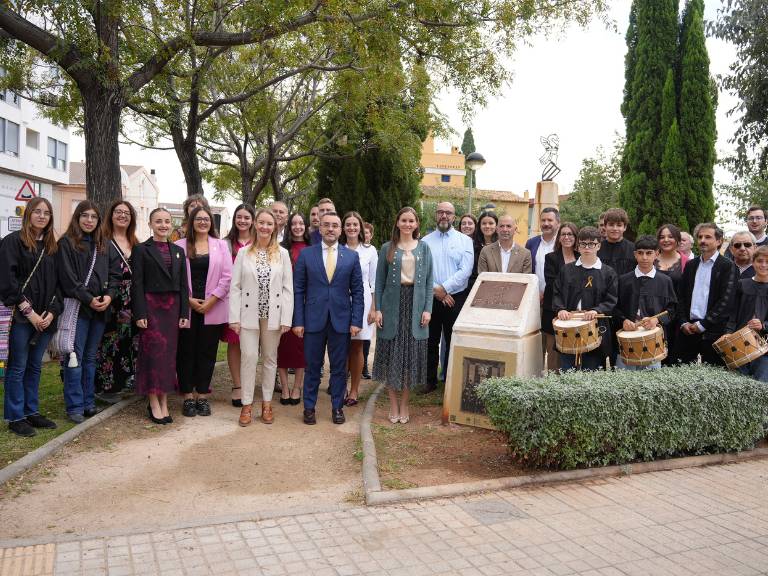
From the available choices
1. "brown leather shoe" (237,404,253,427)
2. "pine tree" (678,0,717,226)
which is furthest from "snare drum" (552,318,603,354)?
"pine tree" (678,0,717,226)

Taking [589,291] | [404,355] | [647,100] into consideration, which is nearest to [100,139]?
[404,355]

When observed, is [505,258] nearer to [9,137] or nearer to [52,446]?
[52,446]

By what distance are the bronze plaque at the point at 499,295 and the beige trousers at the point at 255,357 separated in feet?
7.02

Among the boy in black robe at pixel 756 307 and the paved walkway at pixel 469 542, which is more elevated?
the boy in black robe at pixel 756 307

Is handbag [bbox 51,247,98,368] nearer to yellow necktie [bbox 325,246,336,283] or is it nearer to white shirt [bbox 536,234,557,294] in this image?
yellow necktie [bbox 325,246,336,283]

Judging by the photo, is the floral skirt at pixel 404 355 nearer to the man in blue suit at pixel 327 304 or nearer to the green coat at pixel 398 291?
the green coat at pixel 398 291

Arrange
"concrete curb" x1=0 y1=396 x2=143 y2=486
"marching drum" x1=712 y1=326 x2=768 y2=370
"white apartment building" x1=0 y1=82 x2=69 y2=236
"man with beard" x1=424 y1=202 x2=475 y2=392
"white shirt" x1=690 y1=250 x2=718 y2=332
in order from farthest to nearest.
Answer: "white apartment building" x1=0 y1=82 x2=69 y2=236 → "man with beard" x1=424 y1=202 x2=475 y2=392 → "white shirt" x1=690 y1=250 x2=718 y2=332 → "marching drum" x1=712 y1=326 x2=768 y2=370 → "concrete curb" x1=0 y1=396 x2=143 y2=486

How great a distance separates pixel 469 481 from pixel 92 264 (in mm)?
4126

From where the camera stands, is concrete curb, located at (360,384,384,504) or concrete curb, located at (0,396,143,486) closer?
concrete curb, located at (360,384,384,504)

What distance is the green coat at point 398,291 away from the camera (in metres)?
6.75

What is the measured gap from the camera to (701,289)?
687cm

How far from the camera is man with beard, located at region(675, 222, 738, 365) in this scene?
6.61 metres

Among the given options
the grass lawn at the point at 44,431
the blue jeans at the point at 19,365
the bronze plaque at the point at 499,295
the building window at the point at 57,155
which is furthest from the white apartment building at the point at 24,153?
the bronze plaque at the point at 499,295

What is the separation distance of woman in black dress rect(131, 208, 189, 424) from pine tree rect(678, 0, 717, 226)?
19505mm
